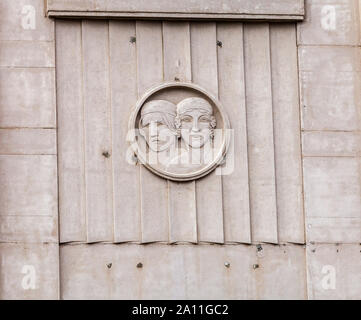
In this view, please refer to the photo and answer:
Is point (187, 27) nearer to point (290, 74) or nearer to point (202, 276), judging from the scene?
point (290, 74)

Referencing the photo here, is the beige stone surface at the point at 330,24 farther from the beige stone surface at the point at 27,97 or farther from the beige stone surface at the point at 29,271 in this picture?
the beige stone surface at the point at 29,271

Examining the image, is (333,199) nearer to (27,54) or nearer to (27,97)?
(27,97)

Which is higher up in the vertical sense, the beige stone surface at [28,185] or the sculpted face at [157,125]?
the sculpted face at [157,125]

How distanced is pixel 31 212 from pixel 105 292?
1.77m

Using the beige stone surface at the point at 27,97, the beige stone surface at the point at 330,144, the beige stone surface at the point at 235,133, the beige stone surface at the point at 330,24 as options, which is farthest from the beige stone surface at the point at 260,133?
the beige stone surface at the point at 27,97

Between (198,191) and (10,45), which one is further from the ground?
(10,45)

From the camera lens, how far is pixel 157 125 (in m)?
31.3

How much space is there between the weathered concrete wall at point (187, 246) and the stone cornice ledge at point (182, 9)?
0.97ft

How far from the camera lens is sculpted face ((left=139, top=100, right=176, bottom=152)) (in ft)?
103

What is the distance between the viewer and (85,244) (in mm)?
30844

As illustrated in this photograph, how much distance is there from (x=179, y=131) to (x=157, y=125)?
38 cm

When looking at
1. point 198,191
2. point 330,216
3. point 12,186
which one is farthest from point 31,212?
point 330,216

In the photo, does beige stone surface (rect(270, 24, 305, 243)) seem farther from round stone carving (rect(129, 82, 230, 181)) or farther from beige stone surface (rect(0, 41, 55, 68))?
beige stone surface (rect(0, 41, 55, 68))

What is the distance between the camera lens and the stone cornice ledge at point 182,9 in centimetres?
3136
